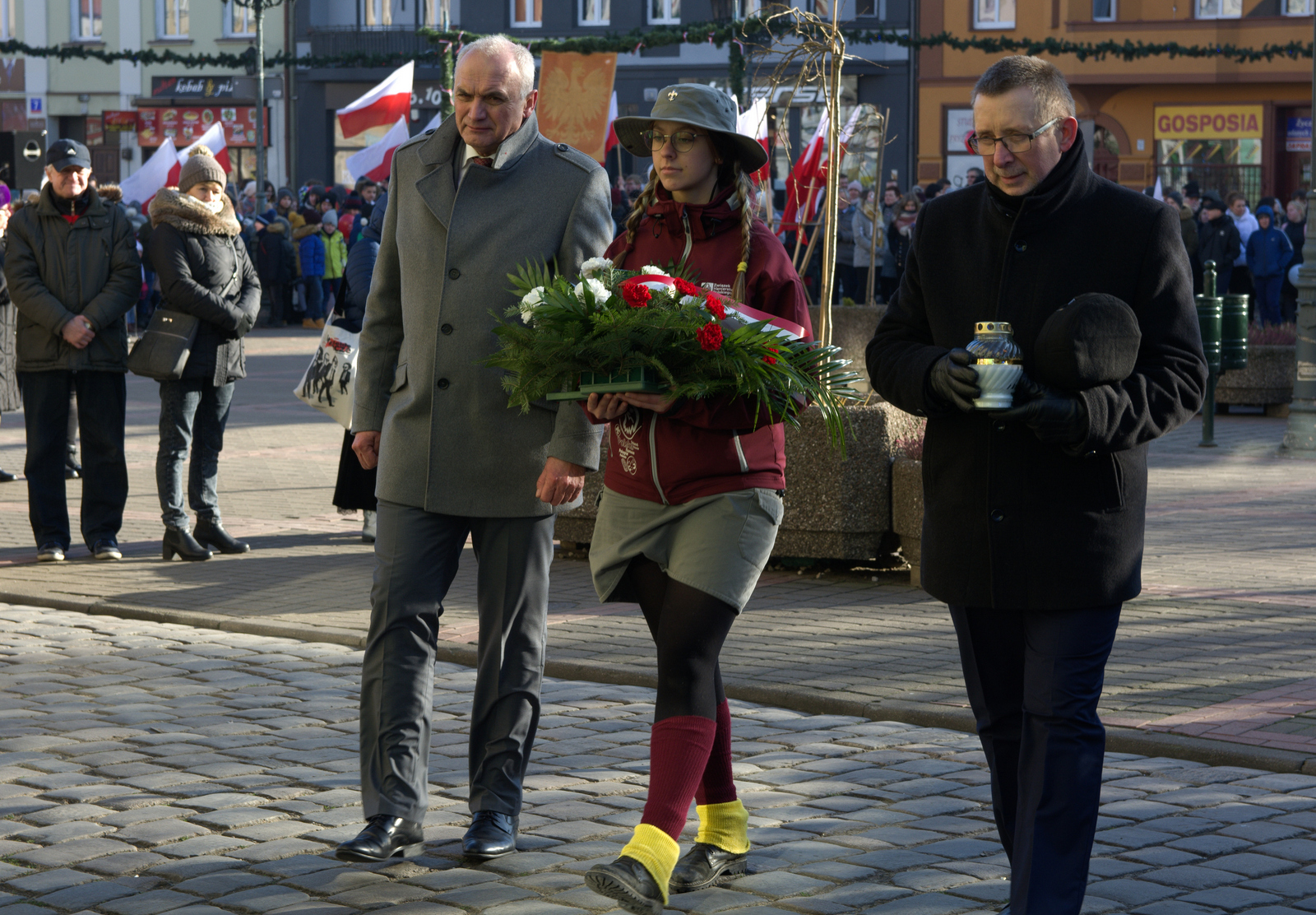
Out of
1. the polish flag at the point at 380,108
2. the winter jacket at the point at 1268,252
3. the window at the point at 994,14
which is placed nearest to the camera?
the winter jacket at the point at 1268,252

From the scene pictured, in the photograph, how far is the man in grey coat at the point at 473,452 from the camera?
4531mm

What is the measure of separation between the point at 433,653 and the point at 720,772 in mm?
828

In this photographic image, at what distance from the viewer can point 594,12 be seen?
45844mm

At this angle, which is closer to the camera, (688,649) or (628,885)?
(628,885)

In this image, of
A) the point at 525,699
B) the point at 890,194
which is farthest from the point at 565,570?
the point at 890,194

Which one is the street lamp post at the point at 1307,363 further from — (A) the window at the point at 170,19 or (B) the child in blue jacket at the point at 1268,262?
(A) the window at the point at 170,19

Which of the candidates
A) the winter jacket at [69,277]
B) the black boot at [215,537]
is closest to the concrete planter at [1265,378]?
the black boot at [215,537]

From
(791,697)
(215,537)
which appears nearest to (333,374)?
(215,537)

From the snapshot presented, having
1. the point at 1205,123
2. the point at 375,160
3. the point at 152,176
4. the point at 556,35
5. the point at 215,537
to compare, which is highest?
the point at 556,35

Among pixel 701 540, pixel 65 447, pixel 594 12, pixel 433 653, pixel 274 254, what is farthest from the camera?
pixel 594 12

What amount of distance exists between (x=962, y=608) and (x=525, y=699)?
1287mm

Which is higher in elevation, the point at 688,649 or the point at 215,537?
the point at 688,649

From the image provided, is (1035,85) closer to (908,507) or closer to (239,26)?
(908,507)

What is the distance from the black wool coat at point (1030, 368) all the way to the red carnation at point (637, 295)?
575mm
